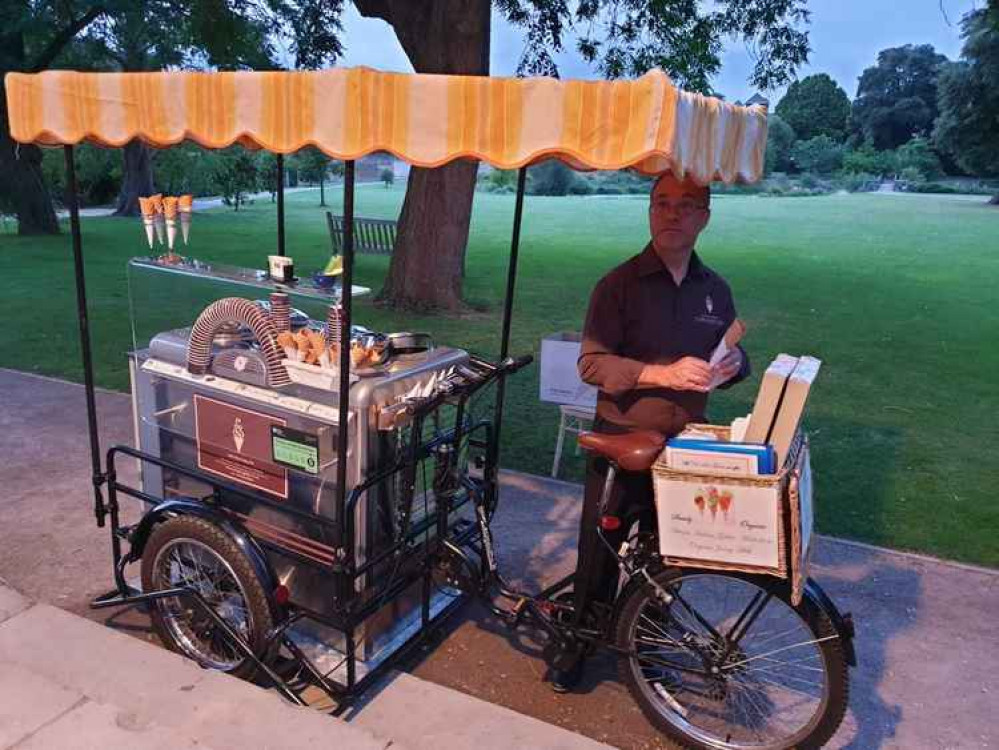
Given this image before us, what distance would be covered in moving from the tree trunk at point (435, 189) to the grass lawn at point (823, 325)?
62 cm

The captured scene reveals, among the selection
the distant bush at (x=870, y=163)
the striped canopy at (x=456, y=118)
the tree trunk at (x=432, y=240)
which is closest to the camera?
the striped canopy at (x=456, y=118)

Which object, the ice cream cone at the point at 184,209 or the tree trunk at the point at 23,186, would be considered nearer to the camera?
the ice cream cone at the point at 184,209

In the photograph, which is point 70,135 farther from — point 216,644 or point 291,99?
point 216,644

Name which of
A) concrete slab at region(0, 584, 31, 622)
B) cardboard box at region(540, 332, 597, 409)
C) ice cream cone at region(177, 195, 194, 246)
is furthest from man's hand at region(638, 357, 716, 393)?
concrete slab at region(0, 584, 31, 622)

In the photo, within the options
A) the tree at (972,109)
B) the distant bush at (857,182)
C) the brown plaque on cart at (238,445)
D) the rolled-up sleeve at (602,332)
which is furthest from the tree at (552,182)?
the rolled-up sleeve at (602,332)

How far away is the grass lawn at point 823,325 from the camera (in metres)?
5.63

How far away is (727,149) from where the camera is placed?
7.84 ft

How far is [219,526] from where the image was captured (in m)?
3.04

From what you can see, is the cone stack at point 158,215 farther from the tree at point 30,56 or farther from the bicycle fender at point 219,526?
the tree at point 30,56

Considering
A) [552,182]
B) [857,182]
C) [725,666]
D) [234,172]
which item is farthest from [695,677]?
[857,182]

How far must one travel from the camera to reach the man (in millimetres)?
2814

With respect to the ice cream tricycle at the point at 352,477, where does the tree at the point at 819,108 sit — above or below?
above

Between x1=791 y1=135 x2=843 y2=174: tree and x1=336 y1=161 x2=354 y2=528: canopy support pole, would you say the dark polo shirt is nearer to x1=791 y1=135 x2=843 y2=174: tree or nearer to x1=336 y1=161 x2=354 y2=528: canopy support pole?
x1=336 y1=161 x2=354 y2=528: canopy support pole

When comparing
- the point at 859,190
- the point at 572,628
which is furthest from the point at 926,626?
the point at 859,190
